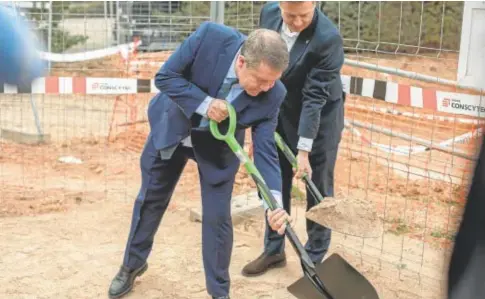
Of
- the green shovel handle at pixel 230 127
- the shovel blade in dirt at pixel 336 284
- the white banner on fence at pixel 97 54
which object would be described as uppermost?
the green shovel handle at pixel 230 127

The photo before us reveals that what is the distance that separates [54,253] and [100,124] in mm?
5341

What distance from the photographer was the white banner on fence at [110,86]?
233 inches

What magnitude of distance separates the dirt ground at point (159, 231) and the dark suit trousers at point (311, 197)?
0.67ft

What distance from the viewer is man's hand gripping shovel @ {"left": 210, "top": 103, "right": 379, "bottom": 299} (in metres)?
3.17

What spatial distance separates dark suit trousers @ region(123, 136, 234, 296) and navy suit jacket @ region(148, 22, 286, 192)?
11cm

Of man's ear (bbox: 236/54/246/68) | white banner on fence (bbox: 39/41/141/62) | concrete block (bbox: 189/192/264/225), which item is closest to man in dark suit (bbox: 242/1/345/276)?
man's ear (bbox: 236/54/246/68)

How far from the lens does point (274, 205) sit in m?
3.15

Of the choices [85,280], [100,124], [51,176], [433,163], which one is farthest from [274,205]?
[100,124]

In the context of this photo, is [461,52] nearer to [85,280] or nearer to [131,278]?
[131,278]

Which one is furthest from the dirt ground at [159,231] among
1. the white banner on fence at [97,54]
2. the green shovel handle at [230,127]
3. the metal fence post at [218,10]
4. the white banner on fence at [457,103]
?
the white banner on fence at [97,54]

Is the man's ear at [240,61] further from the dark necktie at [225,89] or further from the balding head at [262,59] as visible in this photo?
the dark necktie at [225,89]

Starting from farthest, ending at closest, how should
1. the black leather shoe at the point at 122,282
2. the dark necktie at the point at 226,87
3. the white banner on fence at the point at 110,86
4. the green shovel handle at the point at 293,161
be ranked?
the white banner on fence at the point at 110,86
the black leather shoe at the point at 122,282
the green shovel handle at the point at 293,161
the dark necktie at the point at 226,87

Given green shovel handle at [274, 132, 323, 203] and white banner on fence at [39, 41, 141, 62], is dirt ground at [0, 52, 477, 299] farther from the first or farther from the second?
white banner on fence at [39, 41, 141, 62]

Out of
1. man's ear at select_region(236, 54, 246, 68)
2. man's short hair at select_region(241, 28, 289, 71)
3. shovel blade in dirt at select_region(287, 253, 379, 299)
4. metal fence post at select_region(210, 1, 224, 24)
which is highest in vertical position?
metal fence post at select_region(210, 1, 224, 24)
